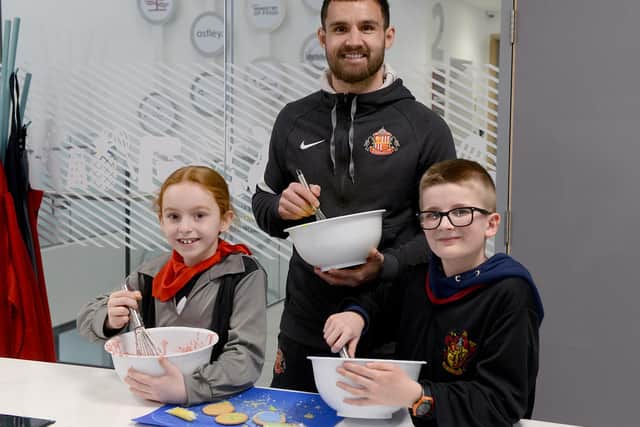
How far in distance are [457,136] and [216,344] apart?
131cm

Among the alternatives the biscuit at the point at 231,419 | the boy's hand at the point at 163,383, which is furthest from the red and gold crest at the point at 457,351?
the boy's hand at the point at 163,383

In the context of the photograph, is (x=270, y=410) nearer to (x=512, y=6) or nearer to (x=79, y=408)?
(x=79, y=408)

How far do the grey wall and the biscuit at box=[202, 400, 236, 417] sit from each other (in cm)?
139

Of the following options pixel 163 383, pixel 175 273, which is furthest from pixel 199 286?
pixel 163 383

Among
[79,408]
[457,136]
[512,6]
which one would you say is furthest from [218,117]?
[79,408]

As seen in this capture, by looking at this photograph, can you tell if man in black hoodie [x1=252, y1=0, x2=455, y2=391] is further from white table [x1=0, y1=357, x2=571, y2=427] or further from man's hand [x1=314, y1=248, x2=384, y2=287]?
white table [x1=0, y1=357, x2=571, y2=427]

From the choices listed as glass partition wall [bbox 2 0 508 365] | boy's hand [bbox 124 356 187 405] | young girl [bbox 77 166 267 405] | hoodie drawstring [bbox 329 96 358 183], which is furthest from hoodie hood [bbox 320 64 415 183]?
glass partition wall [bbox 2 0 508 365]

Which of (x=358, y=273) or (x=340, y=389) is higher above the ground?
(x=358, y=273)

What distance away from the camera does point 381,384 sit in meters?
1.16

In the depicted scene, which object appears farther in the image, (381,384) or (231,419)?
(231,419)

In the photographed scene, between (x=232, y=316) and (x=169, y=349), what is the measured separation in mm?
140

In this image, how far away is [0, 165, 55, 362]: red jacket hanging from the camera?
9.02 feet

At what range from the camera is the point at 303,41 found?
2.66 meters

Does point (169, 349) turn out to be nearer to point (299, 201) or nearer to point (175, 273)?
point (175, 273)
